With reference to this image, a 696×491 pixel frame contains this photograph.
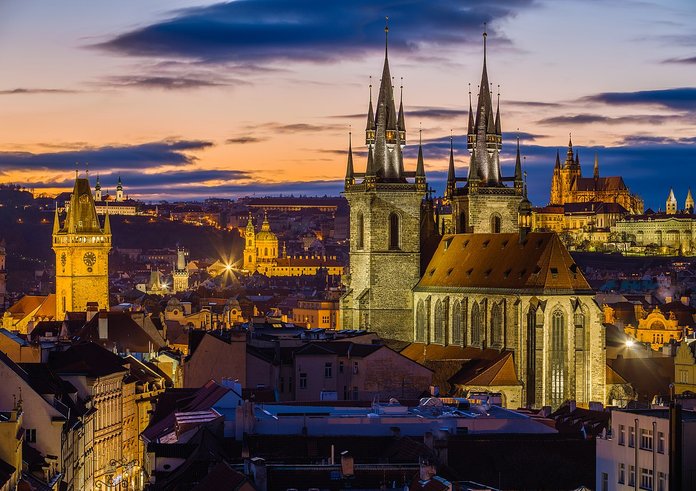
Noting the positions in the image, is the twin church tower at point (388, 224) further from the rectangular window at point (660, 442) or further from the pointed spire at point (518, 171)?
the rectangular window at point (660, 442)

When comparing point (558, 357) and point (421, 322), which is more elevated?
point (421, 322)

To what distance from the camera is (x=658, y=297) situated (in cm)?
19562

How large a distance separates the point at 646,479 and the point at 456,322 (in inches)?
2320

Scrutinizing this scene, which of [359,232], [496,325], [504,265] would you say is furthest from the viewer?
[359,232]

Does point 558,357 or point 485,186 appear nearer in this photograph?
point 558,357

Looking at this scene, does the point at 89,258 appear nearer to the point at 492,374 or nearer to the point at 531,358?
the point at 531,358

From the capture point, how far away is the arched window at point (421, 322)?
103 metres

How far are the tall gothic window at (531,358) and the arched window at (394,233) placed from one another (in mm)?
14048

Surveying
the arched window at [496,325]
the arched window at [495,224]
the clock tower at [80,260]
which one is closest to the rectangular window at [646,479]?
the arched window at [496,325]

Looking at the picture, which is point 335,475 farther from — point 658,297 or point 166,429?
point 658,297

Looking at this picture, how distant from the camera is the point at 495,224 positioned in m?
108

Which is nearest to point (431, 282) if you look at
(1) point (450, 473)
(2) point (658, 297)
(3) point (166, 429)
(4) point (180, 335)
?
(4) point (180, 335)

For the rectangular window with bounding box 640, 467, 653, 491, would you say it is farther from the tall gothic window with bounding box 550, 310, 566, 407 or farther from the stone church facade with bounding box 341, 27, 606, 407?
the tall gothic window with bounding box 550, 310, 566, 407

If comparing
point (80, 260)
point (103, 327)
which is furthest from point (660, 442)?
point (80, 260)
